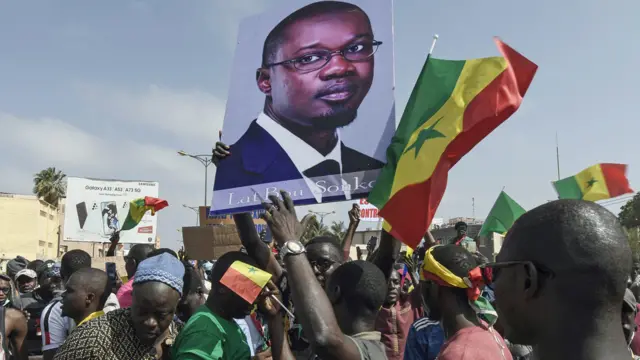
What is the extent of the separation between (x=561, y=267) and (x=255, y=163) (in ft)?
9.49

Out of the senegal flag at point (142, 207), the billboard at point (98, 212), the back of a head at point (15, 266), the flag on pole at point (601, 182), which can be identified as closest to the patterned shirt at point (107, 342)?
the back of a head at point (15, 266)

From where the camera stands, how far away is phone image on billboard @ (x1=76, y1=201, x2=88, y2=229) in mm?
21969

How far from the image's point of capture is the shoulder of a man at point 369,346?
264cm

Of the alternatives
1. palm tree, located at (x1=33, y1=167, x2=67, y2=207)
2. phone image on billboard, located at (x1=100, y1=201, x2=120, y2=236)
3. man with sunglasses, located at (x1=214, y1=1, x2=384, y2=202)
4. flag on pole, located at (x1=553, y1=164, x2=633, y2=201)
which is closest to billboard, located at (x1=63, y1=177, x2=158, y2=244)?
phone image on billboard, located at (x1=100, y1=201, x2=120, y2=236)

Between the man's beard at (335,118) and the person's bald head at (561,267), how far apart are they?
2371 mm

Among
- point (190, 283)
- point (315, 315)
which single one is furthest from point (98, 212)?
point (315, 315)

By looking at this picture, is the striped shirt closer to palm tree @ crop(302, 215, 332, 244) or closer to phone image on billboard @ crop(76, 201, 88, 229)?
palm tree @ crop(302, 215, 332, 244)

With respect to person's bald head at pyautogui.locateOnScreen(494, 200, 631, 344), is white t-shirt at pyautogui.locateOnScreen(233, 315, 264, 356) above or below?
below

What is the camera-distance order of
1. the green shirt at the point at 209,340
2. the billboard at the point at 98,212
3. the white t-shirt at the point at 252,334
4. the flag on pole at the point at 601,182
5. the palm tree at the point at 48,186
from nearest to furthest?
the green shirt at the point at 209,340, the white t-shirt at the point at 252,334, the flag on pole at the point at 601,182, the billboard at the point at 98,212, the palm tree at the point at 48,186

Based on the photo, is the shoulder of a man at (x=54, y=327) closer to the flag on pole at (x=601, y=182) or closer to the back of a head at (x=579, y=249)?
the back of a head at (x=579, y=249)

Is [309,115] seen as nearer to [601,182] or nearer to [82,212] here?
[601,182]

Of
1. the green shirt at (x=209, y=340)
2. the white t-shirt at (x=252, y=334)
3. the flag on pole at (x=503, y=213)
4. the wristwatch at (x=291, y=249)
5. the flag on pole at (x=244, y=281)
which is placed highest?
the flag on pole at (x=503, y=213)

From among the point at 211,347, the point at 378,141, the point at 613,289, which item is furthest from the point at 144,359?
the point at 613,289

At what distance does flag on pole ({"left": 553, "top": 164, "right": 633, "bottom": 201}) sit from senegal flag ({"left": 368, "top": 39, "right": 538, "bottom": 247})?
4.32 metres
